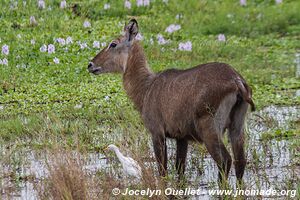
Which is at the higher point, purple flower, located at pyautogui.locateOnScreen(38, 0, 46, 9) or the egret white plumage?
purple flower, located at pyautogui.locateOnScreen(38, 0, 46, 9)

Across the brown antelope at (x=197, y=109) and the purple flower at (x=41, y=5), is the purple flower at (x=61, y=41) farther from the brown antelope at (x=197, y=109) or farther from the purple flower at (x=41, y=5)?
the brown antelope at (x=197, y=109)

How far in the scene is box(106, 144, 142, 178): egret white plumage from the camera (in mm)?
6748

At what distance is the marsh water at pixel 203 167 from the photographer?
6.84 m

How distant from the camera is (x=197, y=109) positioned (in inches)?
258

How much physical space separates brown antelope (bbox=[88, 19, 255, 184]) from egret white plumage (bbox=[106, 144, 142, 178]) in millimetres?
212

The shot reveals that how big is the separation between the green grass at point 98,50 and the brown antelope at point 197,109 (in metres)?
0.63

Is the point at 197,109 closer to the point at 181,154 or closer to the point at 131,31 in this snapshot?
the point at 181,154

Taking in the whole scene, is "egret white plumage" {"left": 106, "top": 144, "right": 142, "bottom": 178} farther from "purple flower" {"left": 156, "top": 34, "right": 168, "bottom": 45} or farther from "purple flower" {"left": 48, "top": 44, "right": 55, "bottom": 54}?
"purple flower" {"left": 156, "top": 34, "right": 168, "bottom": 45}

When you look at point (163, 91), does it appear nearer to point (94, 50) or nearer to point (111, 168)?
point (111, 168)

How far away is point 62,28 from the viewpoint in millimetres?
12617

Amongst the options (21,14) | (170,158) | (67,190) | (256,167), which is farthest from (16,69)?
(67,190)

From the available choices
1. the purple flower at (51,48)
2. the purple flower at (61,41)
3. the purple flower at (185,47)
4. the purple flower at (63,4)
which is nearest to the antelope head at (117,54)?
the purple flower at (51,48)

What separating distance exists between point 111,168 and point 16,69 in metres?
3.95

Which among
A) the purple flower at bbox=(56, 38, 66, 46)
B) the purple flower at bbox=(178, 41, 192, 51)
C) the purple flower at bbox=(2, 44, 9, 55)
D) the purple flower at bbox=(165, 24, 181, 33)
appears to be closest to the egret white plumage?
the purple flower at bbox=(2, 44, 9, 55)
